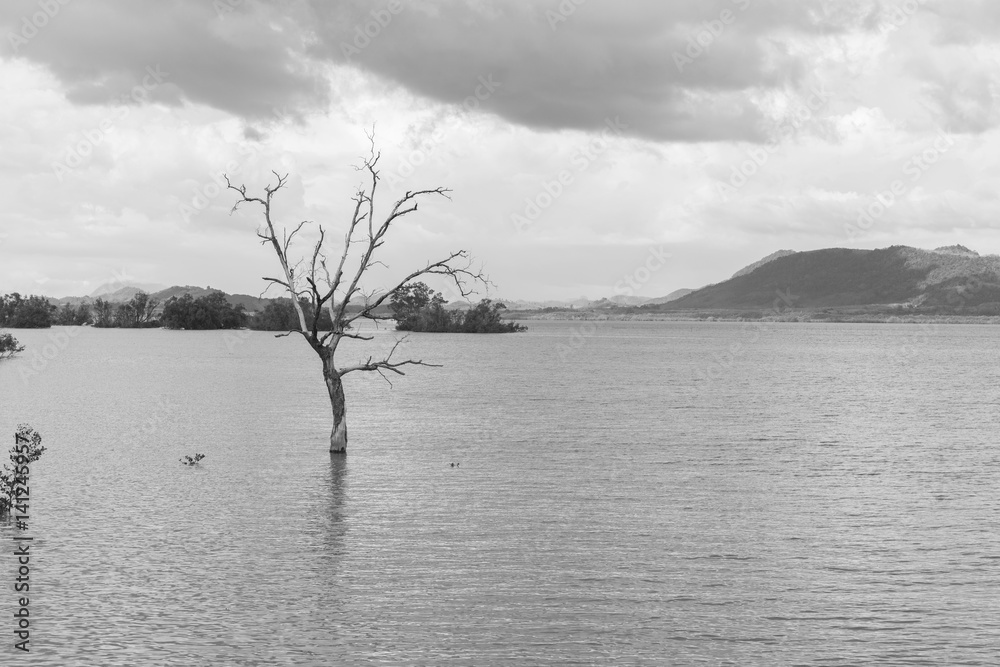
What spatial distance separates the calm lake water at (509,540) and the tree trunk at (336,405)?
87 cm

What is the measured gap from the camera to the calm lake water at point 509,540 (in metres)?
16.3

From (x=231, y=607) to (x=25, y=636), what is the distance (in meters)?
3.40

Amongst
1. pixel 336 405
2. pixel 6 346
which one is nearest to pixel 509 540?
pixel 336 405

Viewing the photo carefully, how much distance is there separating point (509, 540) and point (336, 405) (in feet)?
49.0

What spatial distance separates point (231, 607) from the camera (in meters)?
17.8

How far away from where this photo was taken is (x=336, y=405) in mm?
36406

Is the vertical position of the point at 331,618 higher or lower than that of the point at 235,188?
lower

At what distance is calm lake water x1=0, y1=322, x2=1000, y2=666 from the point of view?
16.3 meters

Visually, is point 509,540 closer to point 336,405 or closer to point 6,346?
point 336,405

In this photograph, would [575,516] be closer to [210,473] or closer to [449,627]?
[449,627]

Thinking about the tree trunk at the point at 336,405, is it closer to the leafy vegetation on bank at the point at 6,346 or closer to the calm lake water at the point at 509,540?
the calm lake water at the point at 509,540

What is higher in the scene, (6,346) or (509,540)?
(6,346)

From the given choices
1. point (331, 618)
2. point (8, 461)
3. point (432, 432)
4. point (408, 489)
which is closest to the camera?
point (331, 618)

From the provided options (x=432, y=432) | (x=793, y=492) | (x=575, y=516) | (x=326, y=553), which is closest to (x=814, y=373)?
(x=432, y=432)
